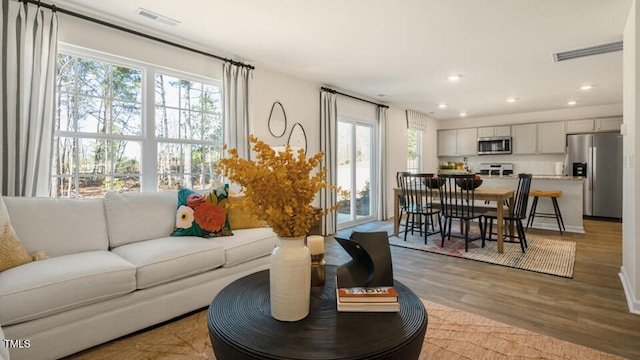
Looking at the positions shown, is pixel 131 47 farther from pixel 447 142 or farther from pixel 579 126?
pixel 579 126

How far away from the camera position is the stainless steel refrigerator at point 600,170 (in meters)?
6.04

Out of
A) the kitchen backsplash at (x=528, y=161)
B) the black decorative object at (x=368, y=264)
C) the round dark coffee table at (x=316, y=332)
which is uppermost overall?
the kitchen backsplash at (x=528, y=161)

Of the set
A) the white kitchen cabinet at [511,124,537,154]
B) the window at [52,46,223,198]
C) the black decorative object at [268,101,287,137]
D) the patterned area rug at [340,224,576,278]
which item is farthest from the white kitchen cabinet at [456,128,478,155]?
the window at [52,46,223,198]

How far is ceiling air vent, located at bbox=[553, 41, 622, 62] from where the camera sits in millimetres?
3442

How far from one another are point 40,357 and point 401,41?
378cm

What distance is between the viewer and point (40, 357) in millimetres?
1625

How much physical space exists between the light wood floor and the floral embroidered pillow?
1.42 m

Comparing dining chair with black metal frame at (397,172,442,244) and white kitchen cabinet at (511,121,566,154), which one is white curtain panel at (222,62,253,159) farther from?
white kitchen cabinet at (511,121,566,154)

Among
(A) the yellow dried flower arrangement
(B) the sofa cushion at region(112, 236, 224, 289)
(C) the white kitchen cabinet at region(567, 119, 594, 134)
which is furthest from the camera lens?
(C) the white kitchen cabinet at region(567, 119, 594, 134)

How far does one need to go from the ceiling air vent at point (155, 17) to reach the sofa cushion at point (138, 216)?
1576 mm

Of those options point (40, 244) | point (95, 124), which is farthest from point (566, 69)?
point (40, 244)

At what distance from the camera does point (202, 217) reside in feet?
8.62

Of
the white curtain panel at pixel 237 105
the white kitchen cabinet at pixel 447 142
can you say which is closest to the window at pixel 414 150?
the white kitchen cabinet at pixel 447 142

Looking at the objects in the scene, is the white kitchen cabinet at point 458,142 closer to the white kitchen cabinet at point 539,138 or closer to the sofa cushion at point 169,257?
the white kitchen cabinet at point 539,138
